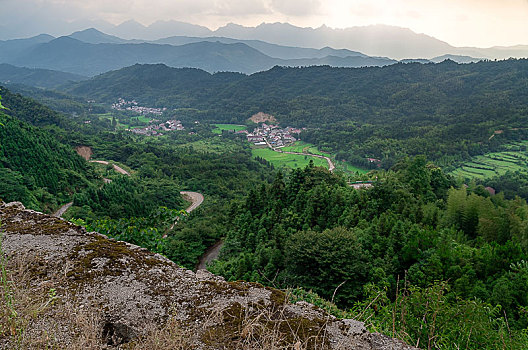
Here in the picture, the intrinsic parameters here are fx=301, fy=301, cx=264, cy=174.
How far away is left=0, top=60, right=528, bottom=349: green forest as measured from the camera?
6559 mm

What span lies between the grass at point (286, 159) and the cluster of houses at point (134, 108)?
69621 millimetres

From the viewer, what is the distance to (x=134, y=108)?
133m

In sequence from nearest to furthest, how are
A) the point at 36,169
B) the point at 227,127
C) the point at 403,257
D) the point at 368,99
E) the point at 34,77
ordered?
the point at 403,257 → the point at 36,169 → the point at 227,127 → the point at 368,99 → the point at 34,77

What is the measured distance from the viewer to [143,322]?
2982 millimetres

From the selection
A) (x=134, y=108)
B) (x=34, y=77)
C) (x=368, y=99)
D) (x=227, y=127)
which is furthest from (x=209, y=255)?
(x=34, y=77)

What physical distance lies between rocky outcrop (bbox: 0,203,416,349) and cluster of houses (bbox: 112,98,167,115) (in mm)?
127964

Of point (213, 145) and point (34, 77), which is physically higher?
point (34, 77)

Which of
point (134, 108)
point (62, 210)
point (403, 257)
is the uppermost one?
point (403, 257)

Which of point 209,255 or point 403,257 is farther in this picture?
point 209,255

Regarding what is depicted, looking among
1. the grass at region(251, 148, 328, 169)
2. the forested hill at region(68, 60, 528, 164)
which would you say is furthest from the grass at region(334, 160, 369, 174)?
the forested hill at region(68, 60, 528, 164)

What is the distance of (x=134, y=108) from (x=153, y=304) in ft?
475

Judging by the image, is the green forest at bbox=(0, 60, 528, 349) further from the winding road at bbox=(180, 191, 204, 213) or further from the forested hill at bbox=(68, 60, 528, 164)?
the winding road at bbox=(180, 191, 204, 213)

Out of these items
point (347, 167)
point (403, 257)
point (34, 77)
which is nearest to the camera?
point (403, 257)

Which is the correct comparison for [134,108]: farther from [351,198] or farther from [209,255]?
[351,198]
